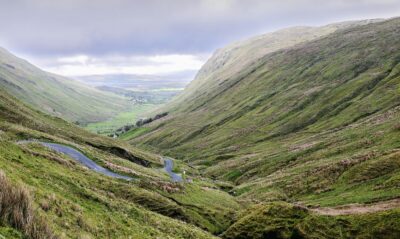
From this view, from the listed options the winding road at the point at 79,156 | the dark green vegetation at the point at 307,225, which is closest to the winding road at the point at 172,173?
the winding road at the point at 79,156

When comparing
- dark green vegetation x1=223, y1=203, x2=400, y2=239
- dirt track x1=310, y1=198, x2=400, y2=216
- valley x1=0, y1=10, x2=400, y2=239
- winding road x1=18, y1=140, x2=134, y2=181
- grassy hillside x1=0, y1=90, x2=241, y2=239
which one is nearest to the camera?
grassy hillside x1=0, y1=90, x2=241, y2=239

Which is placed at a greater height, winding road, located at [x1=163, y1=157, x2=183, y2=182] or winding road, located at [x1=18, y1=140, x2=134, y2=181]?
winding road, located at [x1=18, y1=140, x2=134, y2=181]

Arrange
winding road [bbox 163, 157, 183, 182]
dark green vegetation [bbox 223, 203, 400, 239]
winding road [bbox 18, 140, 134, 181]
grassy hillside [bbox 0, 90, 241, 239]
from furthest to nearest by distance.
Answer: winding road [bbox 163, 157, 183, 182] → winding road [bbox 18, 140, 134, 181] → dark green vegetation [bbox 223, 203, 400, 239] → grassy hillside [bbox 0, 90, 241, 239]

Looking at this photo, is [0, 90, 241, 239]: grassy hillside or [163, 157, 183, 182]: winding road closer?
[0, 90, 241, 239]: grassy hillside

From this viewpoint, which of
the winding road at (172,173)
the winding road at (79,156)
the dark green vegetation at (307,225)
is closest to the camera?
the dark green vegetation at (307,225)

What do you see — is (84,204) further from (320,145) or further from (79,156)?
(320,145)

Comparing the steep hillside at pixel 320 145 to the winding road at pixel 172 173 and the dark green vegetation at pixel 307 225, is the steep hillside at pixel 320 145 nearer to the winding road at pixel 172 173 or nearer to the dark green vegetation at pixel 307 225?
the dark green vegetation at pixel 307 225

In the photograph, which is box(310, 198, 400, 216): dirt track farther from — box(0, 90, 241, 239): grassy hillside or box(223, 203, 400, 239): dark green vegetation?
box(0, 90, 241, 239): grassy hillside

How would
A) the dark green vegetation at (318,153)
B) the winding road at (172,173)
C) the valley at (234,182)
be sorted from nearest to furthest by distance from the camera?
the valley at (234,182), the dark green vegetation at (318,153), the winding road at (172,173)

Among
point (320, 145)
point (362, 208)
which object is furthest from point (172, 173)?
point (362, 208)

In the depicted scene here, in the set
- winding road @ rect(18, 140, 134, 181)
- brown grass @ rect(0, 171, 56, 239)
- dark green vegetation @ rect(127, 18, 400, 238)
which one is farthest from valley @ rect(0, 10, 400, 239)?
winding road @ rect(18, 140, 134, 181)
